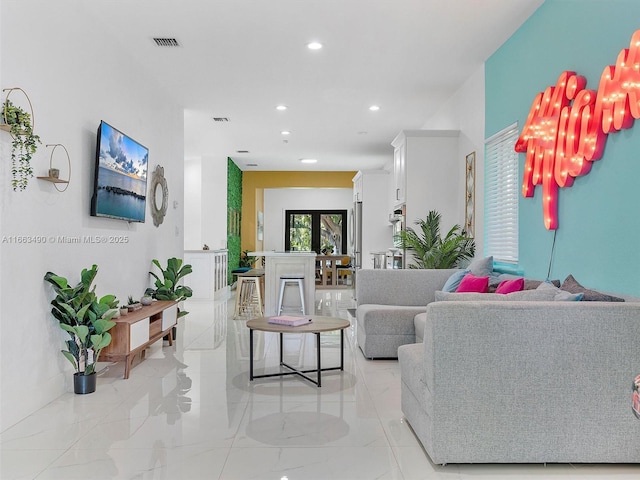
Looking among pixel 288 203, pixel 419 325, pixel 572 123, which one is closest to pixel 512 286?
pixel 419 325

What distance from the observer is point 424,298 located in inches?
209

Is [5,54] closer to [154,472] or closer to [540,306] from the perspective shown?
[154,472]

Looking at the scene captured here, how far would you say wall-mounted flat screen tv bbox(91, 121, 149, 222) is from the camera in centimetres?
427

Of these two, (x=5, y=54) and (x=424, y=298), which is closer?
(x=5, y=54)

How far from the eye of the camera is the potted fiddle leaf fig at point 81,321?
357 centimetres

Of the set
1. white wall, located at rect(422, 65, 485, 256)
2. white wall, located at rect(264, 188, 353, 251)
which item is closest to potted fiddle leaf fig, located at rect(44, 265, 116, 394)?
white wall, located at rect(422, 65, 485, 256)

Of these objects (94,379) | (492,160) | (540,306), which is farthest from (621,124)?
(94,379)

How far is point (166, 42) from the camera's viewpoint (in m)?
4.95

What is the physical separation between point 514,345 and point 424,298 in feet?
9.67

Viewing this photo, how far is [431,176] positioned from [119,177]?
11.5ft

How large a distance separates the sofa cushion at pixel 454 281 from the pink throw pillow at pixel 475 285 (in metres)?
0.25

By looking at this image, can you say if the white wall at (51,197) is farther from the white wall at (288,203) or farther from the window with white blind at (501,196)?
the white wall at (288,203)

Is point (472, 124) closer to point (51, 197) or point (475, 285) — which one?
point (475, 285)

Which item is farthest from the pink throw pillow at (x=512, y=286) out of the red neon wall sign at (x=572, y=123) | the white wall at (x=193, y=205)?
the white wall at (x=193, y=205)
